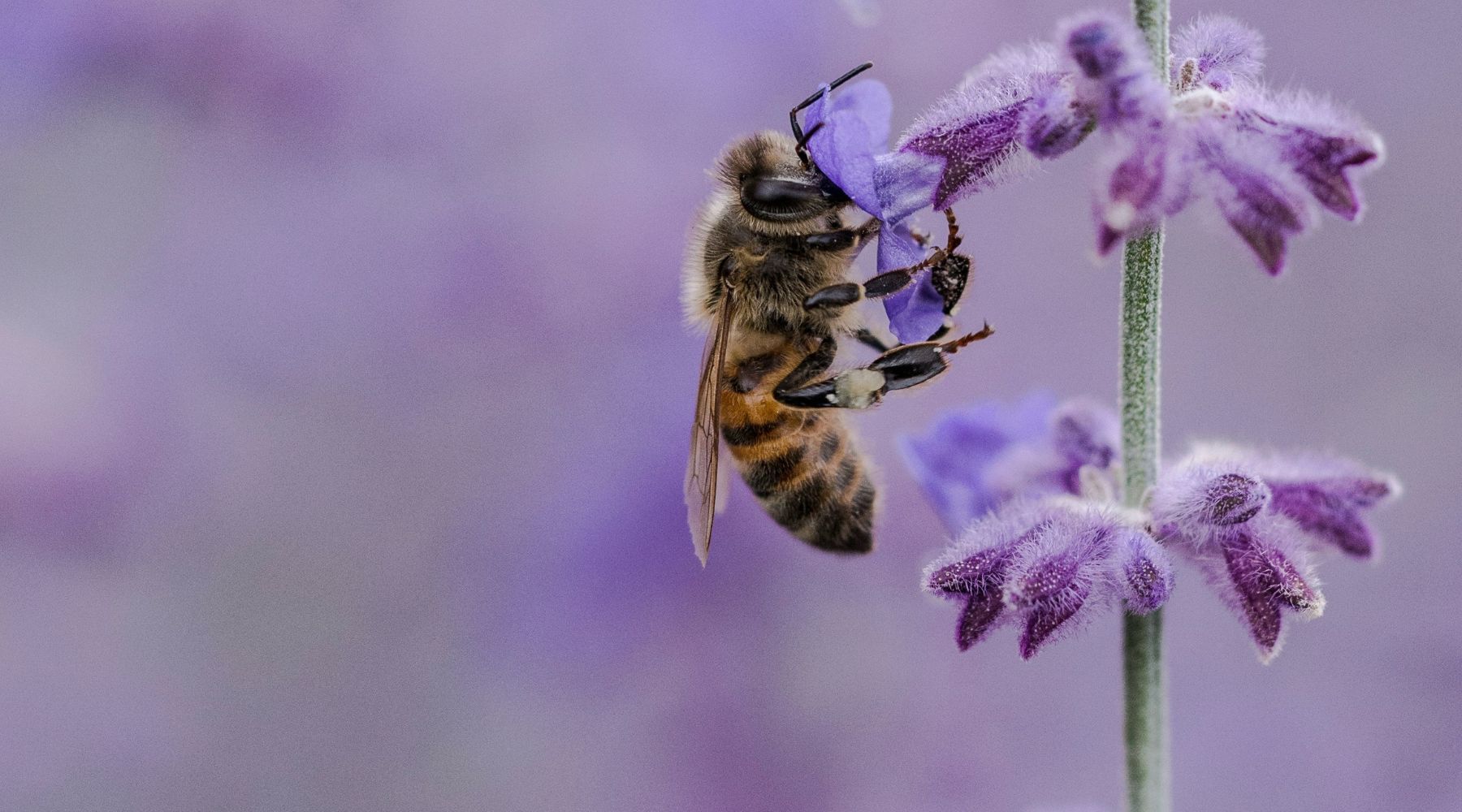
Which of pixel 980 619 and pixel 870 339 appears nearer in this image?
pixel 980 619

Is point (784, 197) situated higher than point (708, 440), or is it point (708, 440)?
point (784, 197)

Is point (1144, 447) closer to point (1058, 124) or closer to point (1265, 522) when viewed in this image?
point (1265, 522)

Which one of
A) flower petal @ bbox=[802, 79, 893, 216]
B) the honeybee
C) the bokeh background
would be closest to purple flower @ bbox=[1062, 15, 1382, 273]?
flower petal @ bbox=[802, 79, 893, 216]

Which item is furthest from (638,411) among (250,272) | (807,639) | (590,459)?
(250,272)

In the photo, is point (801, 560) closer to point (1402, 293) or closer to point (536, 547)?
point (536, 547)

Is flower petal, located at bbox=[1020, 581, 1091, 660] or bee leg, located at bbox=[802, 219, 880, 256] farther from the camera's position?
bee leg, located at bbox=[802, 219, 880, 256]

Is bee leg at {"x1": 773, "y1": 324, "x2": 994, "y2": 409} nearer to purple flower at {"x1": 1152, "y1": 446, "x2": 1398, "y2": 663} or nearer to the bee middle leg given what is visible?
the bee middle leg

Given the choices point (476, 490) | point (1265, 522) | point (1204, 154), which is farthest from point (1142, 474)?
point (476, 490)

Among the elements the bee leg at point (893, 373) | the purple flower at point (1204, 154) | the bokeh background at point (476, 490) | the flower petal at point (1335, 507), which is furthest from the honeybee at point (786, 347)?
the bokeh background at point (476, 490)
